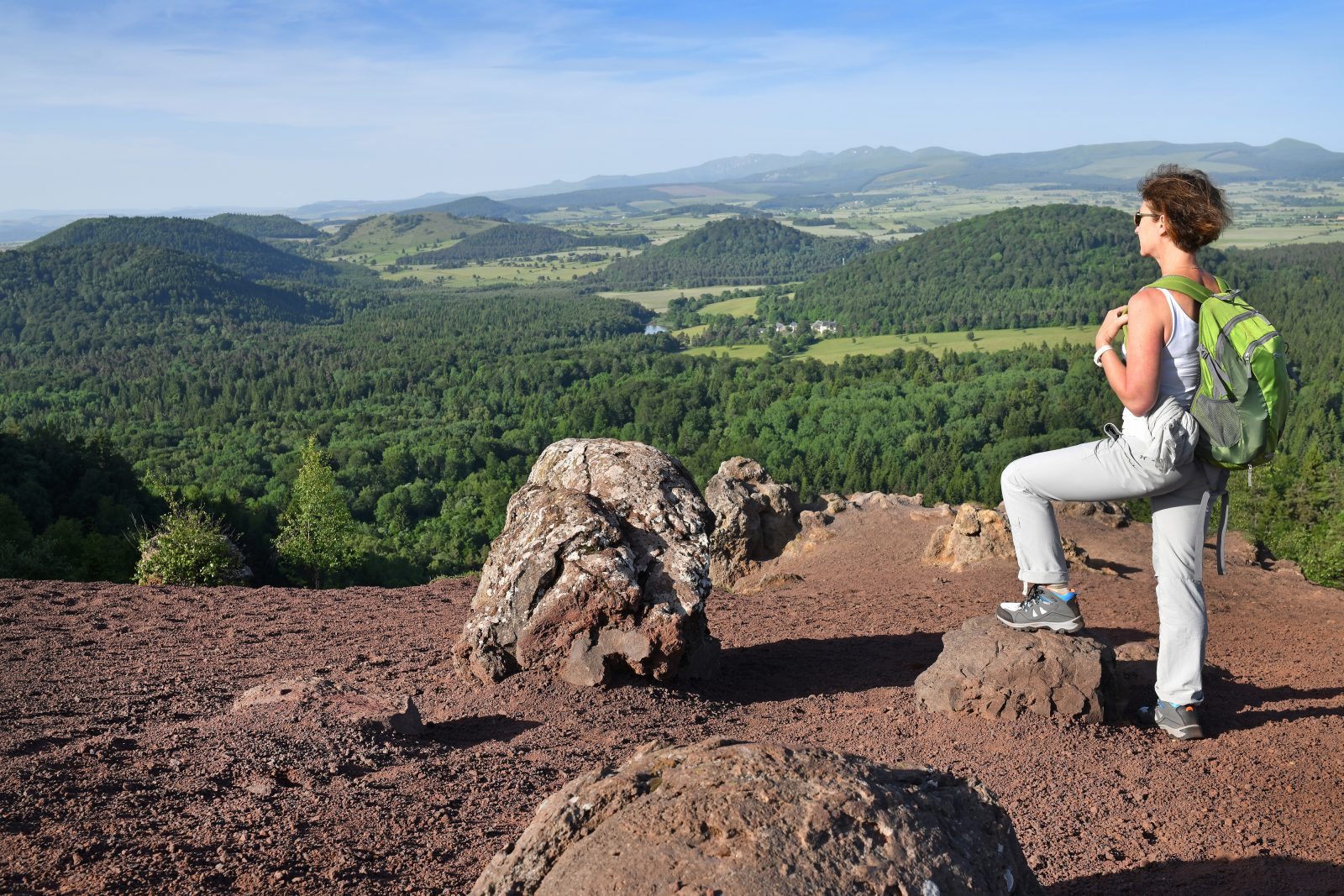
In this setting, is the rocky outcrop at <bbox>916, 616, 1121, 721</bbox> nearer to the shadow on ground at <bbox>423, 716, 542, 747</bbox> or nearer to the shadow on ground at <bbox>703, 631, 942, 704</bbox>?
the shadow on ground at <bbox>703, 631, 942, 704</bbox>

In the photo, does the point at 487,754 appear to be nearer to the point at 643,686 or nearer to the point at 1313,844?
the point at 643,686

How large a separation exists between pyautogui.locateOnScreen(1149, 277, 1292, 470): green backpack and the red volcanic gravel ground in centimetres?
235

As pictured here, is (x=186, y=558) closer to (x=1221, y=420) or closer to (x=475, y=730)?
(x=475, y=730)

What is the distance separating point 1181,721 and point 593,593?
199 inches

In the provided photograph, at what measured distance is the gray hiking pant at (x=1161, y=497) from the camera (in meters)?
6.24

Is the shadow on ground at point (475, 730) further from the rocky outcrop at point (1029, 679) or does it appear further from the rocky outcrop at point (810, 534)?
the rocky outcrop at point (810, 534)

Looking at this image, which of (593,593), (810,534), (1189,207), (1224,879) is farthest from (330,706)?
(810,534)

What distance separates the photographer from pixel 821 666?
10250mm

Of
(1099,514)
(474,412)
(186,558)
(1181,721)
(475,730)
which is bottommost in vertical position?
(474,412)

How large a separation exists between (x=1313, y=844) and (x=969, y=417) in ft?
292

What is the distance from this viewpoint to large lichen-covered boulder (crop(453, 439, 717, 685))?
9.00 meters

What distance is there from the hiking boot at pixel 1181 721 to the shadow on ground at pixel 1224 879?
1.73m

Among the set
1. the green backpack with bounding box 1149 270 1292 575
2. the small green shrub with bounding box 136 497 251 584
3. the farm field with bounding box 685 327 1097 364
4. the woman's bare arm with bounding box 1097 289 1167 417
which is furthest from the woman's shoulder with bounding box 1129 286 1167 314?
the farm field with bounding box 685 327 1097 364

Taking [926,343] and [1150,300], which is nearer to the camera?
[1150,300]
